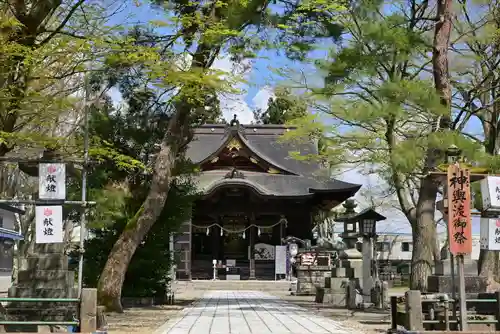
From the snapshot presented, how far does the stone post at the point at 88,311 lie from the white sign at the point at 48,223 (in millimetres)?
1219

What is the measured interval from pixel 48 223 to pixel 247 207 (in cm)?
2230

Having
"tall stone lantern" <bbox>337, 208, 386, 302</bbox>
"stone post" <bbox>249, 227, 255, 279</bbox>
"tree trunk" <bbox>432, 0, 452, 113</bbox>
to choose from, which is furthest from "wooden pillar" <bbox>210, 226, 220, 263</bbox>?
"tree trunk" <bbox>432, 0, 452, 113</bbox>

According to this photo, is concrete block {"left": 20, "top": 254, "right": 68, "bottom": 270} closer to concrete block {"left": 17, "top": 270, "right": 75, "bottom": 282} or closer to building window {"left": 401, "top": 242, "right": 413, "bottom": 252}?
concrete block {"left": 17, "top": 270, "right": 75, "bottom": 282}

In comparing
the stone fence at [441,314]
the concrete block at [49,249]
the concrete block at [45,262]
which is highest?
the concrete block at [49,249]

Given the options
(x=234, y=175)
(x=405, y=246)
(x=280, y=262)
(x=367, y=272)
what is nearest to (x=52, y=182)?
(x=367, y=272)

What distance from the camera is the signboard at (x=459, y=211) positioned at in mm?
9141

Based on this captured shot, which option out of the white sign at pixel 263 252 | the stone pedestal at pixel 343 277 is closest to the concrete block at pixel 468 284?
the stone pedestal at pixel 343 277

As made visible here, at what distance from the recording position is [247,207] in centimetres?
3072

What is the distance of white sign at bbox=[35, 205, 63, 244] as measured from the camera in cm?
866

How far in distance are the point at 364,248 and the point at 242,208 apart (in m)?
14.6

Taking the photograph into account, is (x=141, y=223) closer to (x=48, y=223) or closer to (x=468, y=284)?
(x=48, y=223)

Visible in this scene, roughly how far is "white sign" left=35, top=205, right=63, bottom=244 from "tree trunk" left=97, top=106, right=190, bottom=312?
4746mm

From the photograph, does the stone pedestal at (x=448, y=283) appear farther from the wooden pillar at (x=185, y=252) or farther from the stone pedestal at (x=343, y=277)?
the wooden pillar at (x=185, y=252)

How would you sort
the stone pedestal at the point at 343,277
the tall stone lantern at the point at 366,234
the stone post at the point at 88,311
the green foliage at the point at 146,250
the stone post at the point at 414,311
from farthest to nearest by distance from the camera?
the stone pedestal at the point at 343,277 < the tall stone lantern at the point at 366,234 < the green foliage at the point at 146,250 < the stone post at the point at 414,311 < the stone post at the point at 88,311
